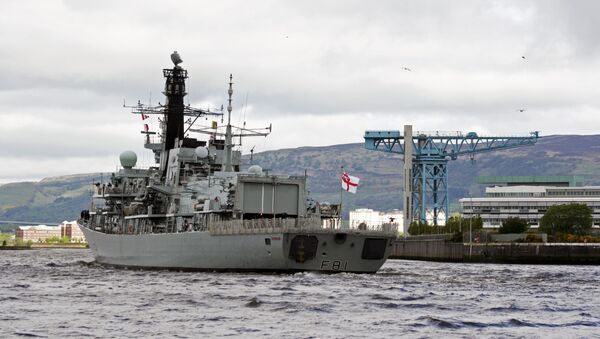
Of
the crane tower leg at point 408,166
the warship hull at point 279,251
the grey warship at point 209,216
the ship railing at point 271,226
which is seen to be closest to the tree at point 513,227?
the crane tower leg at point 408,166

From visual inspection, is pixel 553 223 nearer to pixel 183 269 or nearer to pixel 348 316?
pixel 183 269

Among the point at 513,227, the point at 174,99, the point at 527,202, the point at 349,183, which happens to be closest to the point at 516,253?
the point at 513,227

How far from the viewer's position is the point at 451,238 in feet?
392

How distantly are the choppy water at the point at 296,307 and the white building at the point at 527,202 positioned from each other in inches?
5022

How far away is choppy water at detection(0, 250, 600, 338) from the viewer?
31984 millimetres

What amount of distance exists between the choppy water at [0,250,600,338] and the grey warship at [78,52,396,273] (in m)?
1.71

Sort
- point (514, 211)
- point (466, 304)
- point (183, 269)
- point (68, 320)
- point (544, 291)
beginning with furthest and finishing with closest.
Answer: point (514, 211) → point (183, 269) → point (544, 291) → point (466, 304) → point (68, 320)

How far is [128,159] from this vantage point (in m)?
83.9

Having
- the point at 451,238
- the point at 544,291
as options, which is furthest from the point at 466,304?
the point at 451,238

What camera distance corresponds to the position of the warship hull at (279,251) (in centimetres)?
5550

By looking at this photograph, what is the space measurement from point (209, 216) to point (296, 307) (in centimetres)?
2607

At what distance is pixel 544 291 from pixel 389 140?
100 meters

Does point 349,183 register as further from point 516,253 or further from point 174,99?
point 516,253

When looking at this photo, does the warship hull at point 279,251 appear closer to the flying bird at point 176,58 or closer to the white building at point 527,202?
the flying bird at point 176,58
